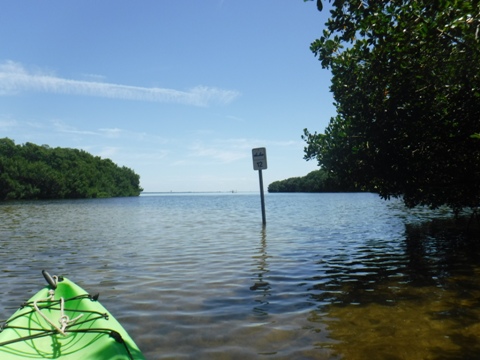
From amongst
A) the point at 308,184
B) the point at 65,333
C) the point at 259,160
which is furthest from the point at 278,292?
the point at 308,184

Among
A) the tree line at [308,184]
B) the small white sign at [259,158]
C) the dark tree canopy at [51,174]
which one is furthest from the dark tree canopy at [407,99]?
the tree line at [308,184]

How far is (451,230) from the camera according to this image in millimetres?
16391

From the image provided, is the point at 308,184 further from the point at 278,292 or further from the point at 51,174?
the point at 278,292

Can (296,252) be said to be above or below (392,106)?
below

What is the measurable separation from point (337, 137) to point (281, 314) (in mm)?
8950

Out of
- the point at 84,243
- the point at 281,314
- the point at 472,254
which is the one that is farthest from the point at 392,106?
the point at 84,243

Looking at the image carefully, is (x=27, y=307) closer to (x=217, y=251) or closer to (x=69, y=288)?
(x=69, y=288)

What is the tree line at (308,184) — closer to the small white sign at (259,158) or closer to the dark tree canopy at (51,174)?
the dark tree canopy at (51,174)

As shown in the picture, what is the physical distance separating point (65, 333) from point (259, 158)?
15468 mm

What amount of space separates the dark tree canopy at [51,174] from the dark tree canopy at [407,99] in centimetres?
9488

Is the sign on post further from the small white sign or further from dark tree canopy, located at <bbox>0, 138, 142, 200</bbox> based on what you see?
dark tree canopy, located at <bbox>0, 138, 142, 200</bbox>

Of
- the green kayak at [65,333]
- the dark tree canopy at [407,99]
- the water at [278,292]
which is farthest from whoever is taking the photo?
the dark tree canopy at [407,99]

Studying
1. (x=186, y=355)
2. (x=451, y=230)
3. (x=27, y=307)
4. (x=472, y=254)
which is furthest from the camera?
(x=451, y=230)

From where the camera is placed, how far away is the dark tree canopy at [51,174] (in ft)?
299
